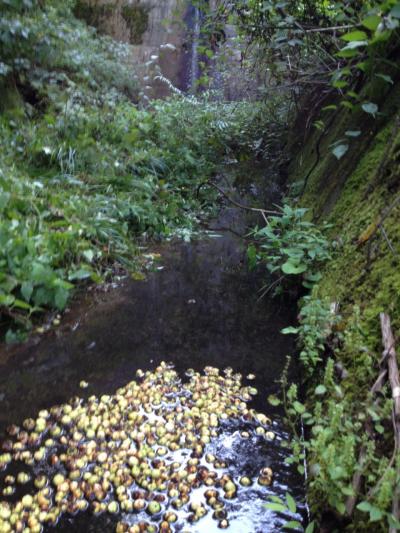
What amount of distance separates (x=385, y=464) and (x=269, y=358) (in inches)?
52.8

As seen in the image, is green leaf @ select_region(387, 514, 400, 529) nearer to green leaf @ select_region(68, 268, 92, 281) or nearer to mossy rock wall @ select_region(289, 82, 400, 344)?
mossy rock wall @ select_region(289, 82, 400, 344)

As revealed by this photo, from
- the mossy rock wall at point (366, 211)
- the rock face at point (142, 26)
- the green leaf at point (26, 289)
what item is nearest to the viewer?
the mossy rock wall at point (366, 211)

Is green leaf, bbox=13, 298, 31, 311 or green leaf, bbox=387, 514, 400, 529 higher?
green leaf, bbox=387, 514, 400, 529

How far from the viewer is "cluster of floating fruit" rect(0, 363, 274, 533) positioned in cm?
162

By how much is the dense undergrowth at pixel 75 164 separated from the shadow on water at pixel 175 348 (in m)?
0.25

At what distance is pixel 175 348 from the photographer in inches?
107

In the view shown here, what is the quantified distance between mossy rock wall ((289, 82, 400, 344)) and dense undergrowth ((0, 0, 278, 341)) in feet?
5.37

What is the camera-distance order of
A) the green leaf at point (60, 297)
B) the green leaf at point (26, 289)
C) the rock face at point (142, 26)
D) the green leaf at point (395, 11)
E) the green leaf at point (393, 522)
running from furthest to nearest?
the rock face at point (142, 26) → the green leaf at point (60, 297) → the green leaf at point (26, 289) → the green leaf at point (395, 11) → the green leaf at point (393, 522)

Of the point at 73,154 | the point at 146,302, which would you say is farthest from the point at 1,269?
the point at 73,154

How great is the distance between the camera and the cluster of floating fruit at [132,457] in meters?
1.62

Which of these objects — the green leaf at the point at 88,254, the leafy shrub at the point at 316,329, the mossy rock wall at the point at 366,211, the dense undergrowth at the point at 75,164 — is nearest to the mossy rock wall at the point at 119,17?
the dense undergrowth at the point at 75,164

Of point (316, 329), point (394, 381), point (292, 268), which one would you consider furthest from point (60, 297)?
point (394, 381)

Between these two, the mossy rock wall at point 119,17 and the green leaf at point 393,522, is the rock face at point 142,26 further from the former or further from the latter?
the green leaf at point 393,522

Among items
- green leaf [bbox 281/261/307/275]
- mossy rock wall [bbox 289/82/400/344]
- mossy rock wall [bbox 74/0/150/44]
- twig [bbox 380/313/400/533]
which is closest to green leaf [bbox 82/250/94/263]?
green leaf [bbox 281/261/307/275]
